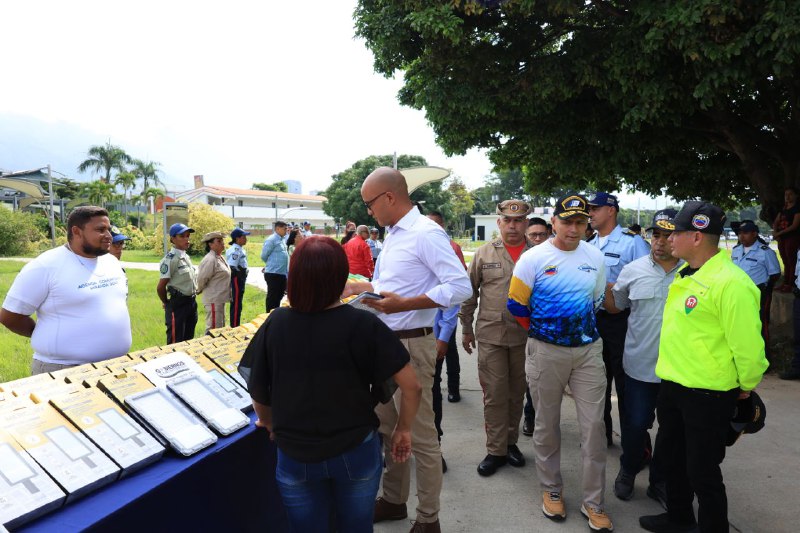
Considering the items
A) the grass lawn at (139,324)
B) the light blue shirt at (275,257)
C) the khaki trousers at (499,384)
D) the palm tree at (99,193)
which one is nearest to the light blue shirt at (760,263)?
the khaki trousers at (499,384)

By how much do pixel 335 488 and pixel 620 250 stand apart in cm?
299

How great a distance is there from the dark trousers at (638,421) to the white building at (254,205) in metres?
59.2

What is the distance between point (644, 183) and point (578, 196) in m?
9.58

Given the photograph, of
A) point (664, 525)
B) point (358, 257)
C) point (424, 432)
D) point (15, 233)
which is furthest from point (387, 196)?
point (15, 233)

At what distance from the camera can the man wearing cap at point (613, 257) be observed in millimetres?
3770

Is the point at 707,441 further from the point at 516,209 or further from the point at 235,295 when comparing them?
the point at 235,295

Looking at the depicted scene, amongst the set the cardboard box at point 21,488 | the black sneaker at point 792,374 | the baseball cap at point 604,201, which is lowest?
the black sneaker at point 792,374

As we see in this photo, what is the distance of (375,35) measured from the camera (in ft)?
26.5

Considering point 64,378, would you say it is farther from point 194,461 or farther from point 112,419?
point 194,461

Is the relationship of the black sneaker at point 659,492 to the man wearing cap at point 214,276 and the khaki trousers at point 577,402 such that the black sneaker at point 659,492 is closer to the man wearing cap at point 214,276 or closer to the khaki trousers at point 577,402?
the khaki trousers at point 577,402

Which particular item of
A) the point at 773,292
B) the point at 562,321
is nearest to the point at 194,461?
the point at 562,321

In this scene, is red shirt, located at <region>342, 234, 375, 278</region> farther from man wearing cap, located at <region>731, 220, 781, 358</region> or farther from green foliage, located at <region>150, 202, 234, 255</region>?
green foliage, located at <region>150, 202, 234, 255</region>

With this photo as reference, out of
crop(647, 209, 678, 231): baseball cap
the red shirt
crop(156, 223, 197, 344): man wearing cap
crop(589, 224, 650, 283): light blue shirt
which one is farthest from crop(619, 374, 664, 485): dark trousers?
crop(156, 223, 197, 344): man wearing cap

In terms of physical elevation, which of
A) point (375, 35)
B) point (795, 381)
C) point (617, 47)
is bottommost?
point (795, 381)
